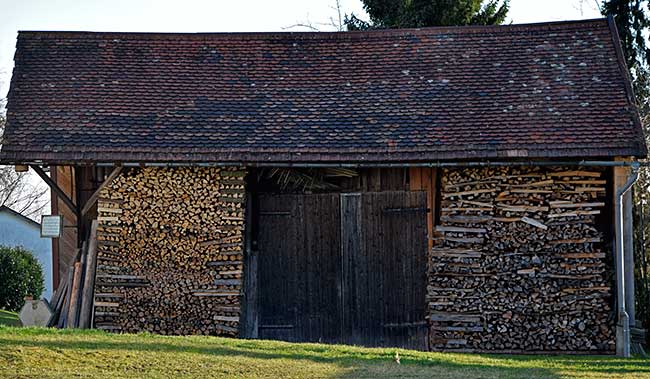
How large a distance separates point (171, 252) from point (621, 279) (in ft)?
24.3

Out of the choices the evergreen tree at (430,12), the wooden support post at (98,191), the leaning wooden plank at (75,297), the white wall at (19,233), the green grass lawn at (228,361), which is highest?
the evergreen tree at (430,12)

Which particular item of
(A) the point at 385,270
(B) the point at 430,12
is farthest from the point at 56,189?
(B) the point at 430,12

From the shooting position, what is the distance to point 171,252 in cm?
1847

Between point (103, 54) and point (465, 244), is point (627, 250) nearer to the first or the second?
point (465, 244)

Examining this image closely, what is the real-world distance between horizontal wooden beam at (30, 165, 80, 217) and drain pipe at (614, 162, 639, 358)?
9164mm

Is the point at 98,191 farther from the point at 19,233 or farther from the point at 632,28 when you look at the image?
the point at 19,233

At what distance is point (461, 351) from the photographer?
59.0ft

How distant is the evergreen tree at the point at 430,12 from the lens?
3022 centimetres

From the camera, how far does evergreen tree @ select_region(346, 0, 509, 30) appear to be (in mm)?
30219

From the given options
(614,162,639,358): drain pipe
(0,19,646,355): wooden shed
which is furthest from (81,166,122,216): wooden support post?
(614,162,639,358): drain pipe

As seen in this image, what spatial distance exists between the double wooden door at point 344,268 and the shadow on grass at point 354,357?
120 inches

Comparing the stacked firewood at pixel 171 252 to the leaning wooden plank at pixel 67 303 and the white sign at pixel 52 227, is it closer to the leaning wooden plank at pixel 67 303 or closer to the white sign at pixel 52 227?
the leaning wooden plank at pixel 67 303

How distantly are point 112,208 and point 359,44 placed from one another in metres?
6.07

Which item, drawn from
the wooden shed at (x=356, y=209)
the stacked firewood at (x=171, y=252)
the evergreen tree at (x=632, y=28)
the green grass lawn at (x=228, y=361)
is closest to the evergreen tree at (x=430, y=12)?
the evergreen tree at (x=632, y=28)
